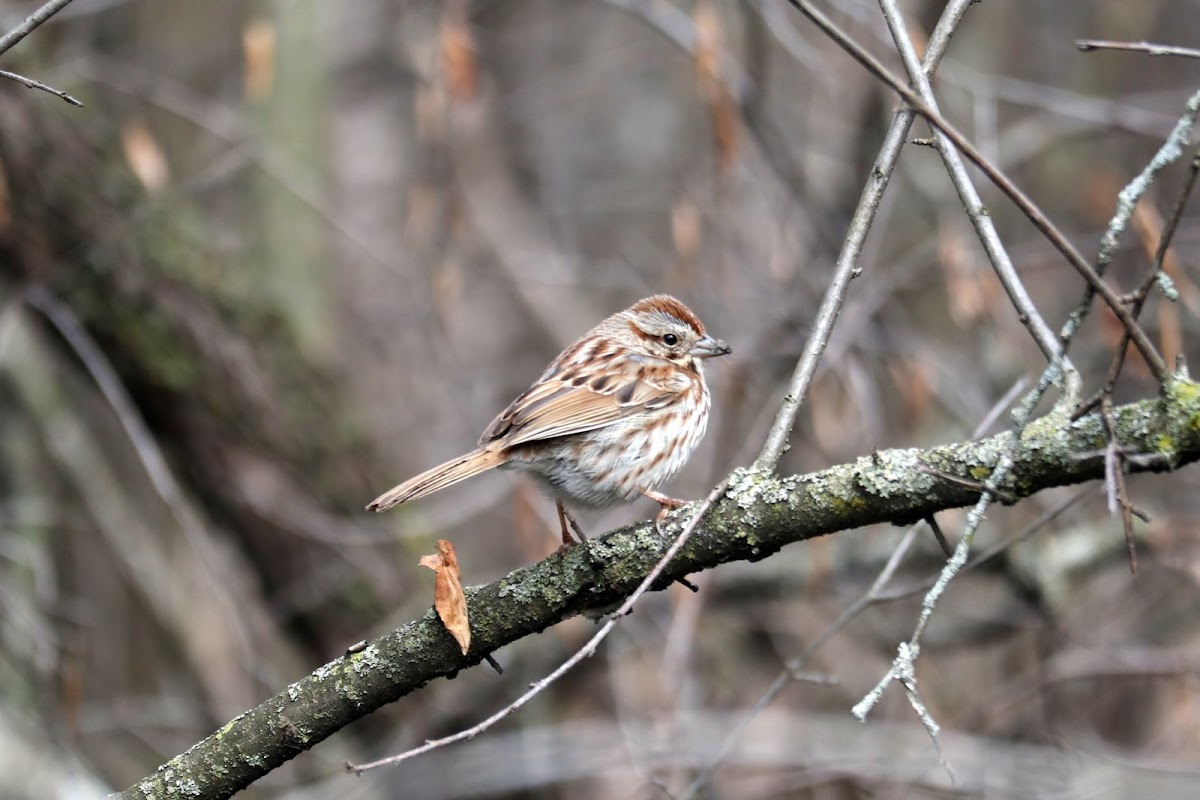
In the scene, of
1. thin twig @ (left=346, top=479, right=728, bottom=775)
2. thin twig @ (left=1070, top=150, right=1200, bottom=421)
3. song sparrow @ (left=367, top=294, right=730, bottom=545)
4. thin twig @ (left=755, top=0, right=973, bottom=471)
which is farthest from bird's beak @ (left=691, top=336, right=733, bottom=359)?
thin twig @ (left=1070, top=150, right=1200, bottom=421)

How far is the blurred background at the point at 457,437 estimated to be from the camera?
19.1 ft

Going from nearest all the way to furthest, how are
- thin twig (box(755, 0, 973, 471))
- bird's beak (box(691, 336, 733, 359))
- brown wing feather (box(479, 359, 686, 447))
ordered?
1. thin twig (box(755, 0, 973, 471))
2. brown wing feather (box(479, 359, 686, 447))
3. bird's beak (box(691, 336, 733, 359))

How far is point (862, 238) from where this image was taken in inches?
113

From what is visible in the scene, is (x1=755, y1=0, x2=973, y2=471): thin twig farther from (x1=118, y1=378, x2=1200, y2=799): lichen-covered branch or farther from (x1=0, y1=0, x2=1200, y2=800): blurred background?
(x1=0, y1=0, x2=1200, y2=800): blurred background

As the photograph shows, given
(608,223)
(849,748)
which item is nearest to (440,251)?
(849,748)

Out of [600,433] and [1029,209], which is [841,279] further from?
[600,433]

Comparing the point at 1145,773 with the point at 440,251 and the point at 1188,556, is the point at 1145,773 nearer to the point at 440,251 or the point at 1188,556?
the point at 1188,556

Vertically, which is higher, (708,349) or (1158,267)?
(1158,267)

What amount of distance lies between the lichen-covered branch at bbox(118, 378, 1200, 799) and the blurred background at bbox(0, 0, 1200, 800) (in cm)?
247

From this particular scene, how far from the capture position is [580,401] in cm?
407

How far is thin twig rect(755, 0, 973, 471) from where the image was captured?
9.19 feet

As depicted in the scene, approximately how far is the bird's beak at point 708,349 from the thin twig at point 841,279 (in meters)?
1.75

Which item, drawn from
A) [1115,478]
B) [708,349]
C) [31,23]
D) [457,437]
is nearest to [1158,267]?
[1115,478]

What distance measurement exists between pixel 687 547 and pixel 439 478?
1.11m
